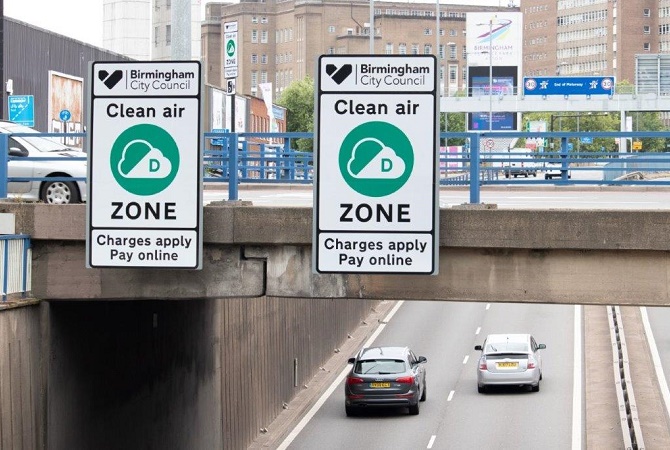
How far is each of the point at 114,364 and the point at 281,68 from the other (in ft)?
554

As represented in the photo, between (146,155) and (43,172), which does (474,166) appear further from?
(43,172)

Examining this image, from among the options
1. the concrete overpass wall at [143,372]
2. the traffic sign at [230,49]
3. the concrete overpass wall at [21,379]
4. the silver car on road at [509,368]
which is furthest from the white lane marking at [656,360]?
the concrete overpass wall at [21,379]

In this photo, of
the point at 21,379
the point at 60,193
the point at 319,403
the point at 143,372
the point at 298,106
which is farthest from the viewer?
the point at 298,106

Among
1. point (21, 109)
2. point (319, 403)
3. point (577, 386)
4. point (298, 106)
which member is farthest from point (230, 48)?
point (298, 106)

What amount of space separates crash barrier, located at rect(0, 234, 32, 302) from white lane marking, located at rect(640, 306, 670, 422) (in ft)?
70.6

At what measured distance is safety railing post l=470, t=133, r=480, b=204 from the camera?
45.2 feet

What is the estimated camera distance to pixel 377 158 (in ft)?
41.1

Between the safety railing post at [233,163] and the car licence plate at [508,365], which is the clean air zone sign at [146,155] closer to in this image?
the safety railing post at [233,163]

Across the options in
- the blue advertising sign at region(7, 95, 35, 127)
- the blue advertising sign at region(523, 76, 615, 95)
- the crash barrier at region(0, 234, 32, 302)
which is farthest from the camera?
the blue advertising sign at region(523, 76, 615, 95)

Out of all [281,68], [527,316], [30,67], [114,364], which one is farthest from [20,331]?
[281,68]

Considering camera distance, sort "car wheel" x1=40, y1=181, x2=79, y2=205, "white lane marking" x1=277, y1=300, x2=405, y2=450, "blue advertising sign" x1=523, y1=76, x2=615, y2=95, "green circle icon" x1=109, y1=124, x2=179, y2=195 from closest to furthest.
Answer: "green circle icon" x1=109, y1=124, x2=179, y2=195 → "car wheel" x1=40, y1=181, x2=79, y2=205 → "white lane marking" x1=277, y1=300, x2=405, y2=450 → "blue advertising sign" x1=523, y1=76, x2=615, y2=95

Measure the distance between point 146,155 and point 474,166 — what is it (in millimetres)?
3444

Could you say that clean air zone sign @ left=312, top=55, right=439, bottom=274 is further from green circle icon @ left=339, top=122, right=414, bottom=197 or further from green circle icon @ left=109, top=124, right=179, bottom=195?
green circle icon @ left=109, top=124, right=179, bottom=195

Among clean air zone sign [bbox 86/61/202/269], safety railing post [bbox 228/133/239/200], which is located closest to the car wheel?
safety railing post [bbox 228/133/239/200]
